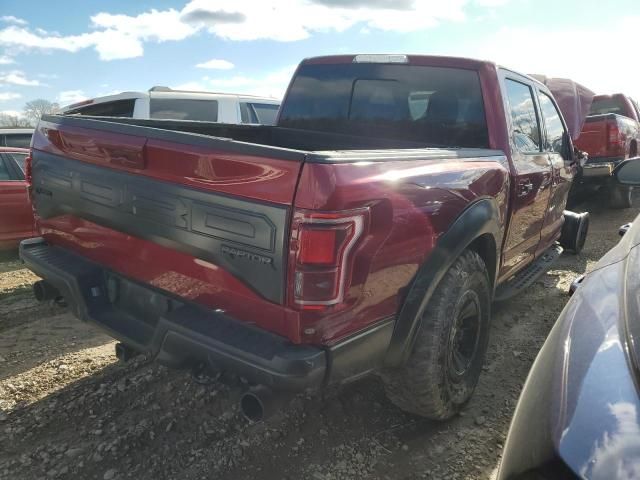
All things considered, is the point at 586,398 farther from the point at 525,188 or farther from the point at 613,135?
the point at 613,135

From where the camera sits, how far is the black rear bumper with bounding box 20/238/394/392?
183 centimetres

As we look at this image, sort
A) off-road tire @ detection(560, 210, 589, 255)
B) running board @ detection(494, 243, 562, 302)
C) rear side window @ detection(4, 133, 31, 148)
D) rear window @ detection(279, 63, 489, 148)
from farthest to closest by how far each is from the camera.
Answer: rear side window @ detection(4, 133, 31, 148)
off-road tire @ detection(560, 210, 589, 255)
running board @ detection(494, 243, 562, 302)
rear window @ detection(279, 63, 489, 148)

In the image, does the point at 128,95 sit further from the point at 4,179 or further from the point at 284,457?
the point at 284,457

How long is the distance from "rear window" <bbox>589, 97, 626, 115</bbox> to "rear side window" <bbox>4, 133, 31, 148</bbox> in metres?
11.7

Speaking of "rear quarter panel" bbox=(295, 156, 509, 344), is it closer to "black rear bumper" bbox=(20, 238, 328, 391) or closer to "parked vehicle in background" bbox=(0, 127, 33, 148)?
"black rear bumper" bbox=(20, 238, 328, 391)

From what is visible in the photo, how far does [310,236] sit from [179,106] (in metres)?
6.31

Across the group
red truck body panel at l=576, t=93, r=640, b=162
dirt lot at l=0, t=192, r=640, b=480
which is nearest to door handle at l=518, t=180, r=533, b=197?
dirt lot at l=0, t=192, r=640, b=480

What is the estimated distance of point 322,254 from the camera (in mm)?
1757

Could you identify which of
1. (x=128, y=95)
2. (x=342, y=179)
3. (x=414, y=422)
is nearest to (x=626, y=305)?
(x=342, y=179)

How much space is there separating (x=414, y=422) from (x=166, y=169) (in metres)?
1.89

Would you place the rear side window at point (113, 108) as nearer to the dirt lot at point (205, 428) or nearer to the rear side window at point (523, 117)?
A: the dirt lot at point (205, 428)

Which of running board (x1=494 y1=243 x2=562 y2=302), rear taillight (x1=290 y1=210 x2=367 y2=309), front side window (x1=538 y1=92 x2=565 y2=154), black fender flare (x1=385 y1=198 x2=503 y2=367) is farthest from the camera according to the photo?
front side window (x1=538 y1=92 x2=565 y2=154)

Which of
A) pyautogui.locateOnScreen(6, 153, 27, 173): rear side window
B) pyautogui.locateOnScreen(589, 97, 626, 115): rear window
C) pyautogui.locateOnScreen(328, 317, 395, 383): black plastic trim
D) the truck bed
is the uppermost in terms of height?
pyautogui.locateOnScreen(589, 97, 626, 115): rear window

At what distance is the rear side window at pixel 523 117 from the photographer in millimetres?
3394
